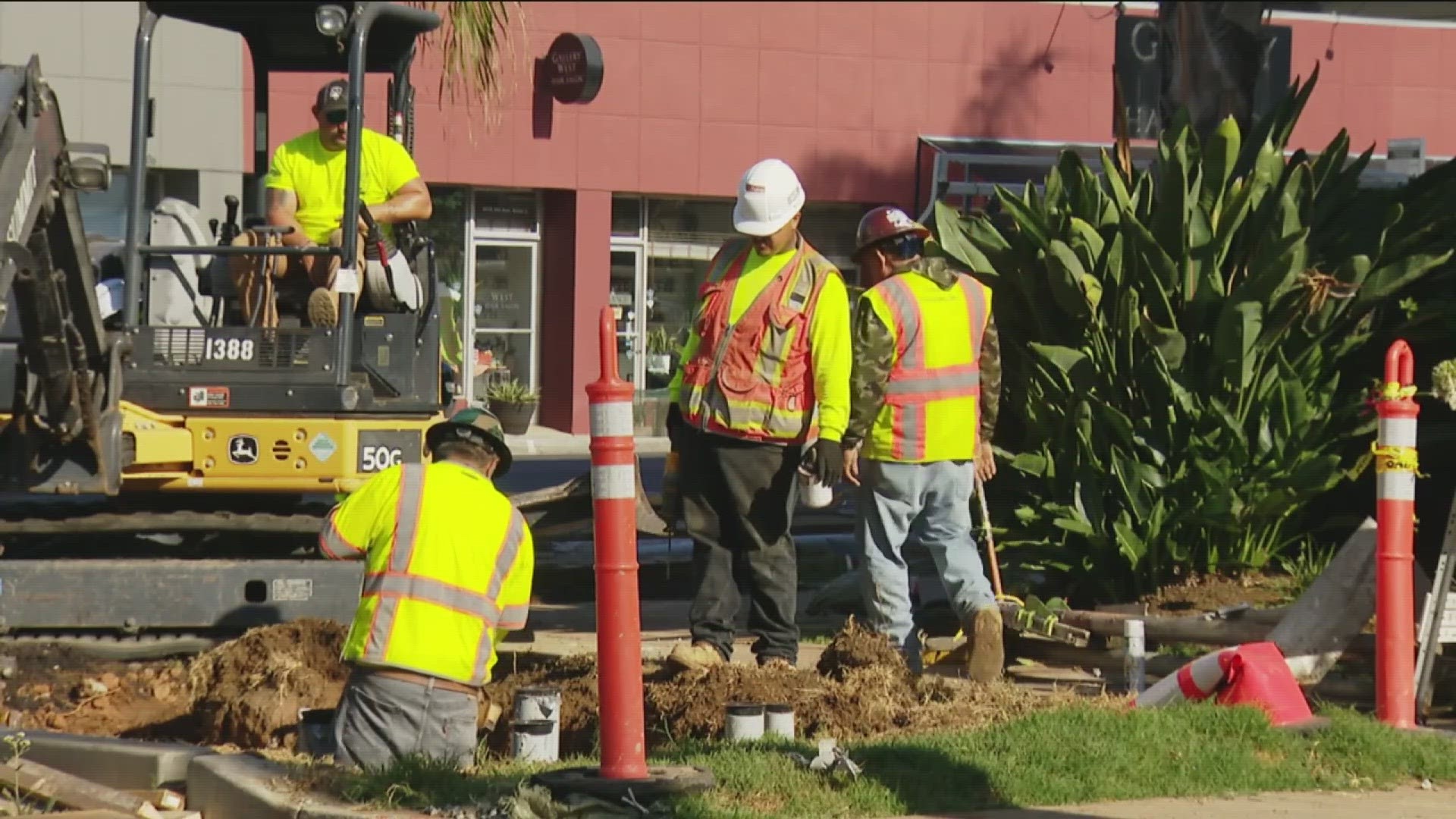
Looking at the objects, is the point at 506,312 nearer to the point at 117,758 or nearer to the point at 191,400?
the point at 191,400

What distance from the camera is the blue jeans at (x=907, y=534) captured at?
8.62 metres

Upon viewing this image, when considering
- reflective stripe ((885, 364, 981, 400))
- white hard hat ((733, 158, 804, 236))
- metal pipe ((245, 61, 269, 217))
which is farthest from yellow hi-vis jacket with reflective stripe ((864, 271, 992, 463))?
metal pipe ((245, 61, 269, 217))

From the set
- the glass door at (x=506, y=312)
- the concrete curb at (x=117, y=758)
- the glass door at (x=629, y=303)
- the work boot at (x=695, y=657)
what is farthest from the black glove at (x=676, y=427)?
the glass door at (x=629, y=303)

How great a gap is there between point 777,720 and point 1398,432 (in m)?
2.57

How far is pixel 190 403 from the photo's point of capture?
9.81 metres

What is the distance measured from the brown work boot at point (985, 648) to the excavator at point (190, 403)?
287 centimetres

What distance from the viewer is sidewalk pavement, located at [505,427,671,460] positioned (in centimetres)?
2642

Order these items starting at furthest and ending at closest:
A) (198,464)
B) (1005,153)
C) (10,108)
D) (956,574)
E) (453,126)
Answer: (1005,153)
(453,126)
(198,464)
(956,574)
(10,108)

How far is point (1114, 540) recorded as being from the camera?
10.2 meters

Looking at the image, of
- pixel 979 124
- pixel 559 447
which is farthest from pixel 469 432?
pixel 979 124

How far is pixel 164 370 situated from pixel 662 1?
20526 millimetres

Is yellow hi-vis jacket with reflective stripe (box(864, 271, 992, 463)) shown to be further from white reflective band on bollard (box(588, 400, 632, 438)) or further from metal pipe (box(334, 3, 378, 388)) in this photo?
white reflective band on bollard (box(588, 400, 632, 438))

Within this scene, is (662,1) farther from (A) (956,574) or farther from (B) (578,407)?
(A) (956,574)

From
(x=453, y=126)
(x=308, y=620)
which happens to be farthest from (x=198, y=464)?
(x=453, y=126)
